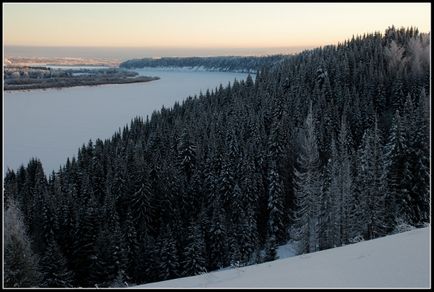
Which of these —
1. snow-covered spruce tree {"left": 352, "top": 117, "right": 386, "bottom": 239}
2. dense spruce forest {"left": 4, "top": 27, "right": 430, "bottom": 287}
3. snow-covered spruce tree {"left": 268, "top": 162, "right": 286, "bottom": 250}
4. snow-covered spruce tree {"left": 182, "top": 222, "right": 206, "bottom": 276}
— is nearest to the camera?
snow-covered spruce tree {"left": 352, "top": 117, "right": 386, "bottom": 239}

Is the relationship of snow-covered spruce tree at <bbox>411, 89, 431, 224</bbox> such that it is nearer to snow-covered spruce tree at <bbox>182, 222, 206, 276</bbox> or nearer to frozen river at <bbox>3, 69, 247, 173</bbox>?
snow-covered spruce tree at <bbox>182, 222, 206, 276</bbox>

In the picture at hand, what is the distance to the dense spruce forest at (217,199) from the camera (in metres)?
30.9

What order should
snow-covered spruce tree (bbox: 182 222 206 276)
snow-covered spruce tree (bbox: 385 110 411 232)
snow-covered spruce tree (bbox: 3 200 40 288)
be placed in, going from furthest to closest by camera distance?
1. snow-covered spruce tree (bbox: 385 110 411 232)
2. snow-covered spruce tree (bbox: 182 222 206 276)
3. snow-covered spruce tree (bbox: 3 200 40 288)

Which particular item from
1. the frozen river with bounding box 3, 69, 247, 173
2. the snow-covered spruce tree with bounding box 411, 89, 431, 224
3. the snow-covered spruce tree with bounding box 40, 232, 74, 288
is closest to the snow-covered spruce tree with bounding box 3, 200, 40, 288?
the snow-covered spruce tree with bounding box 40, 232, 74, 288

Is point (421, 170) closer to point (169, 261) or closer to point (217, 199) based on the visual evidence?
point (217, 199)

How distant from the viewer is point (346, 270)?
854cm

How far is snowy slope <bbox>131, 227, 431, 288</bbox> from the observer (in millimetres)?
7906

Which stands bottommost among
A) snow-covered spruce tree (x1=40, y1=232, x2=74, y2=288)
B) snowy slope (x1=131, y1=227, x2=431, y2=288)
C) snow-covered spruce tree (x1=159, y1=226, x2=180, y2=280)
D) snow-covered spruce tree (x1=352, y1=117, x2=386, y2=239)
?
snow-covered spruce tree (x1=159, y1=226, x2=180, y2=280)

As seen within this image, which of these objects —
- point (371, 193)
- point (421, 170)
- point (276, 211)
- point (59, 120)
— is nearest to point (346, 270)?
point (371, 193)

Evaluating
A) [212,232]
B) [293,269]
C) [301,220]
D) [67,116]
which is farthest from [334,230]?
[67,116]

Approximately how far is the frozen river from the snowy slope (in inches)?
2253

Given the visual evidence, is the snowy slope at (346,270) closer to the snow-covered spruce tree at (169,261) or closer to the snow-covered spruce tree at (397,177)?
the snow-covered spruce tree at (169,261)

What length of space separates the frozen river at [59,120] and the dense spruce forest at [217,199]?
17.3 meters

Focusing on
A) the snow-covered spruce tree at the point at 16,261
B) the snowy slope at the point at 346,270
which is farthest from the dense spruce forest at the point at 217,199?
the snowy slope at the point at 346,270
